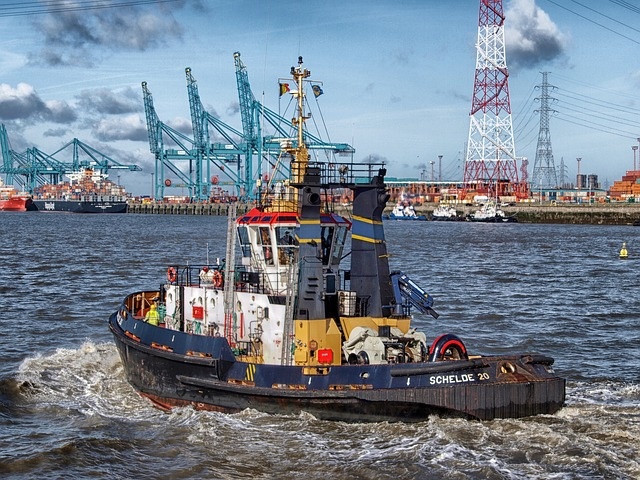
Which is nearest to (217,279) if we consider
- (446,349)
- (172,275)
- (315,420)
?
(172,275)

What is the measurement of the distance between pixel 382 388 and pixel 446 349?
1468 mm

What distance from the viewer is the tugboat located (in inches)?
604

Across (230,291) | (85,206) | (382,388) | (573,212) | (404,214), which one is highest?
(85,206)

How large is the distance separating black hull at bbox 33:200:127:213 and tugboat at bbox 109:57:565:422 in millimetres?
159667

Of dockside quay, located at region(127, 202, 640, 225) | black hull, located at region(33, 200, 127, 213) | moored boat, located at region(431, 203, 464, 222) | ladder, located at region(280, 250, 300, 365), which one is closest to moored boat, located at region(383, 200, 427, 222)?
moored boat, located at region(431, 203, 464, 222)

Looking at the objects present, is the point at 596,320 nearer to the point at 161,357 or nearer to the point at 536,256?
the point at 161,357

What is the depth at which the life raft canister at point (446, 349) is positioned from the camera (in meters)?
15.7

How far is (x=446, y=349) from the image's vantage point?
15742mm

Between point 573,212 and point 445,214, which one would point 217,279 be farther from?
point 445,214

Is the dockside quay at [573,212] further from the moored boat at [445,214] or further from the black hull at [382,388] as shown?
the black hull at [382,388]

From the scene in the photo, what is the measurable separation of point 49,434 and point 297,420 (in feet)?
16.2

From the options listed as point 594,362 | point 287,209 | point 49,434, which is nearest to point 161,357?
point 49,434

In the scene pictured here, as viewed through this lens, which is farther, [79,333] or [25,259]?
[25,259]

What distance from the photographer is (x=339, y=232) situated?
17.8 m
